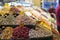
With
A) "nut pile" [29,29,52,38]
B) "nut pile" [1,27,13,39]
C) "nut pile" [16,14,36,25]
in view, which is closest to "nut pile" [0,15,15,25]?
"nut pile" [16,14,36,25]

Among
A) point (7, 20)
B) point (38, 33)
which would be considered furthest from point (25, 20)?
point (38, 33)

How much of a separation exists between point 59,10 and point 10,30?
10.4 ft

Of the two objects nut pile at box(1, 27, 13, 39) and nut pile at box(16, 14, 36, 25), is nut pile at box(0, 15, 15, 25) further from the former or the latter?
nut pile at box(1, 27, 13, 39)

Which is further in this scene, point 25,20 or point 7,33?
point 25,20

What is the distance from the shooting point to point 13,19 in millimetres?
3156

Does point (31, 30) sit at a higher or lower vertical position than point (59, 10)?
higher

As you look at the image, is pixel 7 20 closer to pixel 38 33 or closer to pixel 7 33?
pixel 7 33

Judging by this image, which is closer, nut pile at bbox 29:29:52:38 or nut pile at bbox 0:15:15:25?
nut pile at bbox 29:29:52:38

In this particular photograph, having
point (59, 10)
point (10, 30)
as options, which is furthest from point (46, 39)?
point (59, 10)

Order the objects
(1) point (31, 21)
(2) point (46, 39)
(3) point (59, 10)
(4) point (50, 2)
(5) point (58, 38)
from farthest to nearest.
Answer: (4) point (50, 2) < (3) point (59, 10) < (1) point (31, 21) < (5) point (58, 38) < (2) point (46, 39)

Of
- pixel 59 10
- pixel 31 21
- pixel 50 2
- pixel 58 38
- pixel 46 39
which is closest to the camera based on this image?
pixel 46 39

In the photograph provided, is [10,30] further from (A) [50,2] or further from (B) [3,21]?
(A) [50,2]

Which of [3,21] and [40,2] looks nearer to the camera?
[3,21]

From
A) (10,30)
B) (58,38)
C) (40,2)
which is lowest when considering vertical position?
(40,2)
